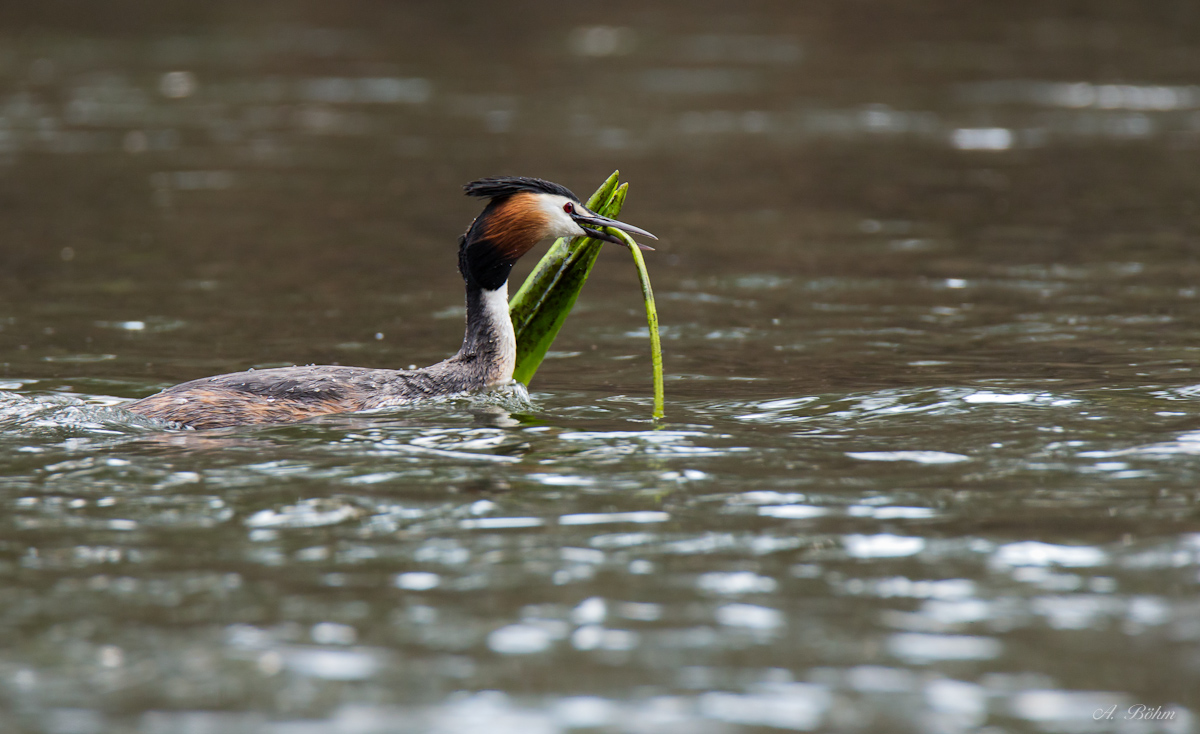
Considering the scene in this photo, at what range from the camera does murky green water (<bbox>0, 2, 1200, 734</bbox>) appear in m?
5.50

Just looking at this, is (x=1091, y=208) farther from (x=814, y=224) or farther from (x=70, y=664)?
(x=70, y=664)

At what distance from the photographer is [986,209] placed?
19.5 meters

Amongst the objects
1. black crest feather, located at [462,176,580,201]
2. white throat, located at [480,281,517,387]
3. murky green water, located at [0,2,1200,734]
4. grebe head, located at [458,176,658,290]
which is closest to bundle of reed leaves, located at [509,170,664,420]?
white throat, located at [480,281,517,387]

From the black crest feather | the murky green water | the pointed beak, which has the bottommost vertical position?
the murky green water

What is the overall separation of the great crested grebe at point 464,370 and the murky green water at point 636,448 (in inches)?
11.0

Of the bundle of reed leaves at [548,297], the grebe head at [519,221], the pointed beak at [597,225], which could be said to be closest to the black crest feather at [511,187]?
the grebe head at [519,221]

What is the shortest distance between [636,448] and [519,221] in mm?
2153

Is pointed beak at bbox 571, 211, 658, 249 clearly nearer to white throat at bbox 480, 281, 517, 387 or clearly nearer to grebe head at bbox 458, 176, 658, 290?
grebe head at bbox 458, 176, 658, 290

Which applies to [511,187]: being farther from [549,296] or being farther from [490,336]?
[549,296]

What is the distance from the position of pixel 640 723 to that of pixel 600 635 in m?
0.76

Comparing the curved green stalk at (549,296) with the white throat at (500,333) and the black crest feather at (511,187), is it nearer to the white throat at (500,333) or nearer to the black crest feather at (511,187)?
the white throat at (500,333)

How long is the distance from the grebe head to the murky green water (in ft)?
3.59

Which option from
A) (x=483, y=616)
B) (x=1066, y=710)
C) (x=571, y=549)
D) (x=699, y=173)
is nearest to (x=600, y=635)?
(x=483, y=616)

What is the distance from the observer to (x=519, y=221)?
991 centimetres
